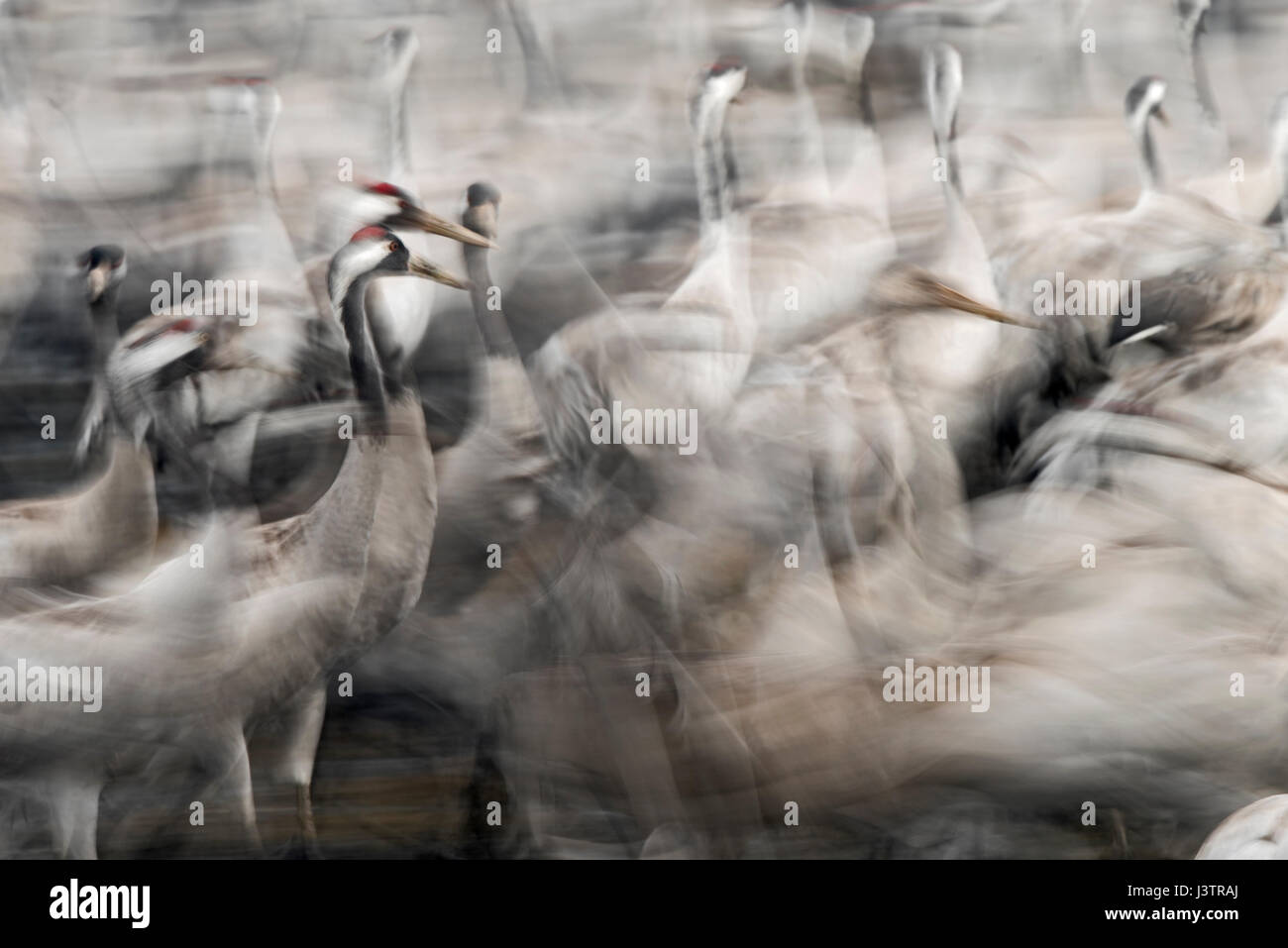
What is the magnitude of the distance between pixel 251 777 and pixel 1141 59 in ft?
7.20

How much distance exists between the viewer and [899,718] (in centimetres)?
204

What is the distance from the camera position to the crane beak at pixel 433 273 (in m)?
2.06

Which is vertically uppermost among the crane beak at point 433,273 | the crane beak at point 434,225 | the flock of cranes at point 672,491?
the crane beak at point 434,225

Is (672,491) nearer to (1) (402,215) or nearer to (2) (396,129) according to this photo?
(1) (402,215)

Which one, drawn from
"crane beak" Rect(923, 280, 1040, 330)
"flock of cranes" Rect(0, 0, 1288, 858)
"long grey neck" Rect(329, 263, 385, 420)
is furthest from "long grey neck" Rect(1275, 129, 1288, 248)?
"long grey neck" Rect(329, 263, 385, 420)

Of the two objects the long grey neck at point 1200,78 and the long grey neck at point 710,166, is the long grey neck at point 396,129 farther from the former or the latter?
the long grey neck at point 1200,78

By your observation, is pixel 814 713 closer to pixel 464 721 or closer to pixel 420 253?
pixel 464 721

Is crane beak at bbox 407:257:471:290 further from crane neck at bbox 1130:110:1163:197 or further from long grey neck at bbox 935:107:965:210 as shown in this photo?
crane neck at bbox 1130:110:1163:197

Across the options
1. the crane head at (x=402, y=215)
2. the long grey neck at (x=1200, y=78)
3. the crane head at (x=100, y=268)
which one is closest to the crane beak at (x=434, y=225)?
the crane head at (x=402, y=215)

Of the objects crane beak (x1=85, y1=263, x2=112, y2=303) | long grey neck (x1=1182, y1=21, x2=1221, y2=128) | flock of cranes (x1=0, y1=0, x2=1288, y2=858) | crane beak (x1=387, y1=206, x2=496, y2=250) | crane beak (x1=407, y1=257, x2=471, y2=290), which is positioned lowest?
flock of cranes (x1=0, y1=0, x2=1288, y2=858)

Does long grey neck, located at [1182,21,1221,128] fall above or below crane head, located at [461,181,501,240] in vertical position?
above

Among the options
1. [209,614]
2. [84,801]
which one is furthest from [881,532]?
[84,801]

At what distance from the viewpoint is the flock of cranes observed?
6.69ft
